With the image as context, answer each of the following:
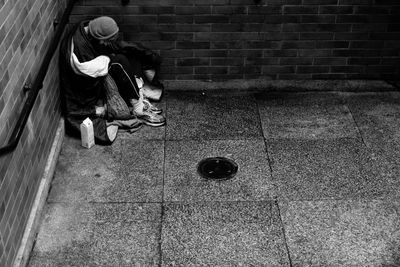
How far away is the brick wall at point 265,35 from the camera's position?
21.5ft

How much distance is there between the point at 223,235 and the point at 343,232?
3.32 feet

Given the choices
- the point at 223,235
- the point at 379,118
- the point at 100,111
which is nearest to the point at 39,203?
the point at 100,111

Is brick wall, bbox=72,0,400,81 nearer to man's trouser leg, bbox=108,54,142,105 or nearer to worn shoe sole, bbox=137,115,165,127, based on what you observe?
man's trouser leg, bbox=108,54,142,105

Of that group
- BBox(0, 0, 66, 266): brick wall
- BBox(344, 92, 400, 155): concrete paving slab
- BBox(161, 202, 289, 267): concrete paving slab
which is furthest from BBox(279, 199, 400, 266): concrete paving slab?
BBox(0, 0, 66, 266): brick wall

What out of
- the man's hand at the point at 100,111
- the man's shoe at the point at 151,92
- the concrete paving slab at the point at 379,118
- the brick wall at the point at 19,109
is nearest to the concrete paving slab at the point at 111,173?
the brick wall at the point at 19,109

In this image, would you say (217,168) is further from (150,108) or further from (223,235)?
(150,108)

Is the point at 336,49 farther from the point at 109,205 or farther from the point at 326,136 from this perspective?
the point at 109,205

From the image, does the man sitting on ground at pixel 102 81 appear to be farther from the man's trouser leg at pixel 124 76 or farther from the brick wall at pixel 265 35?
the brick wall at pixel 265 35

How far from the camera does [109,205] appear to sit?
17.1 feet

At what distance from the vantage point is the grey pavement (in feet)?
15.5

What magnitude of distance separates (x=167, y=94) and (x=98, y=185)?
6.11 ft

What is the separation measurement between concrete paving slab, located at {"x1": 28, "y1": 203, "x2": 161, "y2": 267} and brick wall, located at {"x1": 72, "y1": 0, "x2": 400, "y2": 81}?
2.31 metres

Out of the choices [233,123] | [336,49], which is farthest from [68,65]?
[336,49]

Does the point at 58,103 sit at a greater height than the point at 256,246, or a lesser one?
greater
